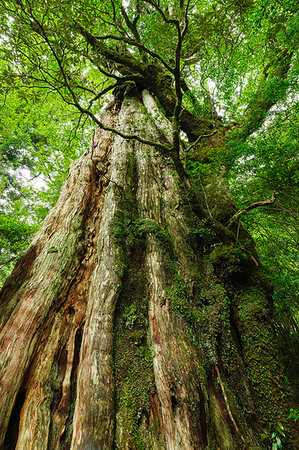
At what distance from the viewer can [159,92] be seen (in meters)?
5.59

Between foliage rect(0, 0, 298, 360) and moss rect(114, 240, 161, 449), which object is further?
foliage rect(0, 0, 298, 360)

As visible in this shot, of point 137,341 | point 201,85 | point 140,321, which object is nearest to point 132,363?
point 137,341

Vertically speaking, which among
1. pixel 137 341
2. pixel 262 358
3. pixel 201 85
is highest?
pixel 201 85

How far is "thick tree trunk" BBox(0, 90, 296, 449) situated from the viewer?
1405mm

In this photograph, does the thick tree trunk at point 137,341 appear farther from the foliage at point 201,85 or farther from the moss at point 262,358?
the foliage at point 201,85

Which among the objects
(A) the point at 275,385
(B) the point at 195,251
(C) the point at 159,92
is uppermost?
(C) the point at 159,92

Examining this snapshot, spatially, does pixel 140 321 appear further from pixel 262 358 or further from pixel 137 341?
pixel 262 358

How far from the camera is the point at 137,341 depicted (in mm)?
1774

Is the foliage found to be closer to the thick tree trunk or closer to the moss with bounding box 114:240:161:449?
the thick tree trunk

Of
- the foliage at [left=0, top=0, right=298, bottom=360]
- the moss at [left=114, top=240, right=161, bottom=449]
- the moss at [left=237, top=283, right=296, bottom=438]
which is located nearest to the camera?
the moss at [left=114, top=240, right=161, bottom=449]

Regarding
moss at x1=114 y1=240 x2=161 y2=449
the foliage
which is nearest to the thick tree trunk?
moss at x1=114 y1=240 x2=161 y2=449

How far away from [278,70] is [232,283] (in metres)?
4.62

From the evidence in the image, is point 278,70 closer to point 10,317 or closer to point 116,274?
point 116,274

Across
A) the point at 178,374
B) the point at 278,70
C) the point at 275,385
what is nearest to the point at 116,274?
the point at 178,374
